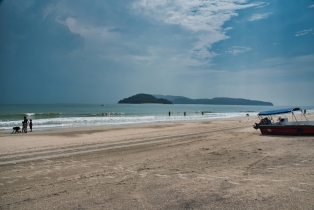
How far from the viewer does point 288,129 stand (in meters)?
16.5

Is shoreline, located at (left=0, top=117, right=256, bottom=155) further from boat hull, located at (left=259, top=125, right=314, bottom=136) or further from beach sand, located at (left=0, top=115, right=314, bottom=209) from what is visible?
boat hull, located at (left=259, top=125, right=314, bottom=136)

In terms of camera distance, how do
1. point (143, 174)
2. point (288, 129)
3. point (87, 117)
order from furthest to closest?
point (87, 117)
point (288, 129)
point (143, 174)

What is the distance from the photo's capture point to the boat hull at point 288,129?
15906mm

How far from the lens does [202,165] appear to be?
8.19m

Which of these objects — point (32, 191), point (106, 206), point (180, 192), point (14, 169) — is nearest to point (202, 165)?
Answer: point (180, 192)

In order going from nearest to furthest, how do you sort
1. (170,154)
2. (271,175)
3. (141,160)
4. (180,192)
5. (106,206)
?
(106,206) → (180,192) → (271,175) → (141,160) → (170,154)

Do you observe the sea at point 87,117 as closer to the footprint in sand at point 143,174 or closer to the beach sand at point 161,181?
the beach sand at point 161,181

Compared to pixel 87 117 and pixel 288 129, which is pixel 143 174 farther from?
pixel 87 117

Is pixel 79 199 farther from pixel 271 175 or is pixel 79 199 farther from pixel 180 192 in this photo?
pixel 271 175

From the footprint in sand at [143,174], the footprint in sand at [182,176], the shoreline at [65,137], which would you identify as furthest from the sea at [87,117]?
the footprint in sand at [182,176]

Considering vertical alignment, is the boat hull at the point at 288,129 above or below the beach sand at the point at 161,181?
above

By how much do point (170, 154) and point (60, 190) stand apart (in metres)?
5.51

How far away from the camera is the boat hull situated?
15.9 meters

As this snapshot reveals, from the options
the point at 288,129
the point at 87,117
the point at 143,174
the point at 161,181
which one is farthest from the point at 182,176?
the point at 87,117
